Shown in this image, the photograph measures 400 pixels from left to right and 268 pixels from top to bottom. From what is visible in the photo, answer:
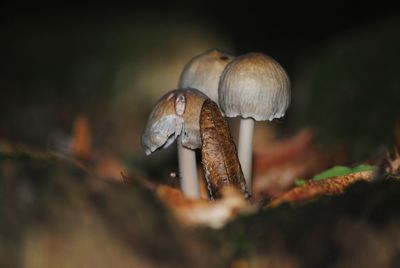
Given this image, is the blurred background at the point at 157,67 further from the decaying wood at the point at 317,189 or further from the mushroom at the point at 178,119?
the decaying wood at the point at 317,189

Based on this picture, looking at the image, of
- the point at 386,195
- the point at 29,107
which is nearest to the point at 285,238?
the point at 386,195

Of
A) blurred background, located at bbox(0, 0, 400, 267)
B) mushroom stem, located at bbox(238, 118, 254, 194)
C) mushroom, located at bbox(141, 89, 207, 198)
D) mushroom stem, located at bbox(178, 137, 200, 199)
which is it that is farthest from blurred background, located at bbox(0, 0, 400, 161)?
mushroom, located at bbox(141, 89, 207, 198)

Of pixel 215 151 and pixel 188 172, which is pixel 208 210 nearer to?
pixel 215 151

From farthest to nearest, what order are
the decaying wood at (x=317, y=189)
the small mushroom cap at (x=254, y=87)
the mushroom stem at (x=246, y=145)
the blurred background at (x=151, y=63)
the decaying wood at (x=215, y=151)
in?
1. the blurred background at (x=151, y=63)
2. the mushroom stem at (x=246, y=145)
3. the small mushroom cap at (x=254, y=87)
4. the decaying wood at (x=215, y=151)
5. the decaying wood at (x=317, y=189)

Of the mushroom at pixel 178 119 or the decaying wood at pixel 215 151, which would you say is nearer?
the decaying wood at pixel 215 151

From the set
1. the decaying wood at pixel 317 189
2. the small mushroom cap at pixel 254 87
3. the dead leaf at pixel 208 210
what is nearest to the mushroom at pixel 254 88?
the small mushroom cap at pixel 254 87

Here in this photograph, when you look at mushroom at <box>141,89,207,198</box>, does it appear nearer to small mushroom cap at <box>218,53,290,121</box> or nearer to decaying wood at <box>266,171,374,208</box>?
small mushroom cap at <box>218,53,290,121</box>

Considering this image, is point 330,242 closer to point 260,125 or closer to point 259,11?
point 260,125

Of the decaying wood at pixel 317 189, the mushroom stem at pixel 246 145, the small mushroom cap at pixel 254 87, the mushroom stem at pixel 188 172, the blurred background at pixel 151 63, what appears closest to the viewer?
the decaying wood at pixel 317 189

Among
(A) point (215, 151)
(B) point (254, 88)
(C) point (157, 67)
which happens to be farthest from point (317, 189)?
(C) point (157, 67)
